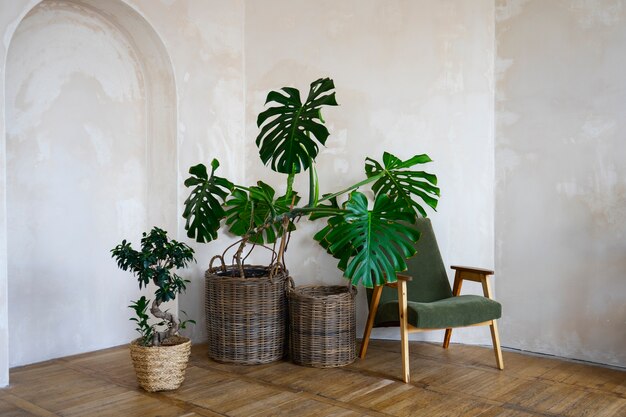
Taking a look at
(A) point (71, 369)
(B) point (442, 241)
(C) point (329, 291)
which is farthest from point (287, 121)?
(A) point (71, 369)

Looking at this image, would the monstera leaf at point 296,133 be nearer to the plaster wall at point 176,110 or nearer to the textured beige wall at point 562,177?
the plaster wall at point 176,110

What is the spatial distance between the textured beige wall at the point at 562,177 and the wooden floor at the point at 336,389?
0.88 feet

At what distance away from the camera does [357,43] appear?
4.70 metres

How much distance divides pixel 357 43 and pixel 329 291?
1.82 metres

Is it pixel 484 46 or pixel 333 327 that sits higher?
pixel 484 46

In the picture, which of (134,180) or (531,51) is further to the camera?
(134,180)

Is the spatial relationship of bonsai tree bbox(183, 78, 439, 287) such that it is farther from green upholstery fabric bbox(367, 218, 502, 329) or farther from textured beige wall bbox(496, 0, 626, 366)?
textured beige wall bbox(496, 0, 626, 366)

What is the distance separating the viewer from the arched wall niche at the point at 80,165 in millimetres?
3963

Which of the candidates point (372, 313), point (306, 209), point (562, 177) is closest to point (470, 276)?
point (372, 313)

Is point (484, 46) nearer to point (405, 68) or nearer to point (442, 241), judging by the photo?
point (405, 68)

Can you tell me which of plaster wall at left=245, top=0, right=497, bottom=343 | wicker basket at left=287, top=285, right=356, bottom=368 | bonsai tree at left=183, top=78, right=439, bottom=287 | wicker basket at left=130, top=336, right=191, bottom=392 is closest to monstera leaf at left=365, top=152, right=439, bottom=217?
bonsai tree at left=183, top=78, right=439, bottom=287

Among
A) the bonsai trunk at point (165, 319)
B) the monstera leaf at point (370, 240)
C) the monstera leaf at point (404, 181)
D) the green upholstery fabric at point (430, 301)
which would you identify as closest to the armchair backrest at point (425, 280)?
the green upholstery fabric at point (430, 301)

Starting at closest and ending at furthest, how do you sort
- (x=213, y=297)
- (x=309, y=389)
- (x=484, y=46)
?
(x=309, y=389)
(x=213, y=297)
(x=484, y=46)

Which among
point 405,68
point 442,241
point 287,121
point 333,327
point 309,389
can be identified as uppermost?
Result: point 405,68
